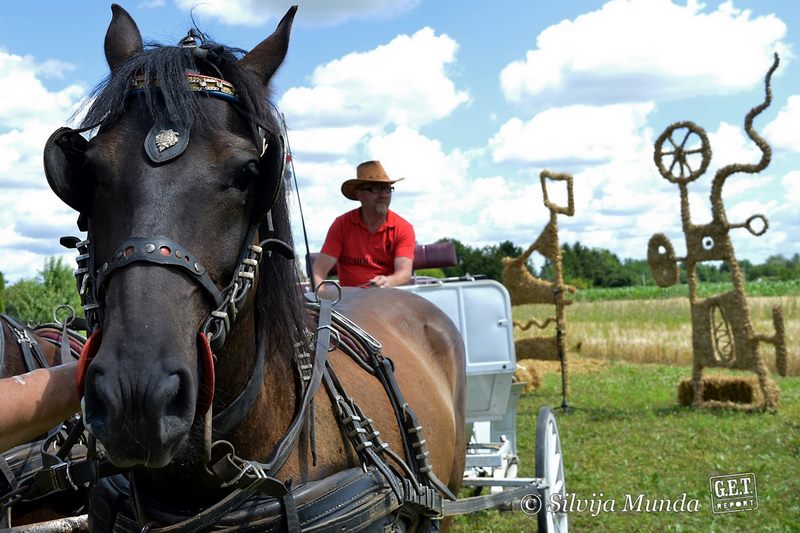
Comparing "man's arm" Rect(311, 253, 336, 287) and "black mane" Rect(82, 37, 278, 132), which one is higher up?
"black mane" Rect(82, 37, 278, 132)

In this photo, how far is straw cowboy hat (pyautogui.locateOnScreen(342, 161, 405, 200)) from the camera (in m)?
5.06

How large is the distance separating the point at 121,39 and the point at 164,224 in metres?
0.87

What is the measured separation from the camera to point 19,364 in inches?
123

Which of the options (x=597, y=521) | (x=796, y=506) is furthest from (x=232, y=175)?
(x=796, y=506)

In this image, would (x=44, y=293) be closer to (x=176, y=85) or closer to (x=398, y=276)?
(x=398, y=276)

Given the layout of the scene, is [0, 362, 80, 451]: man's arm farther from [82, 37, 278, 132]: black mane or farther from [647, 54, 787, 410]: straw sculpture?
[647, 54, 787, 410]: straw sculpture

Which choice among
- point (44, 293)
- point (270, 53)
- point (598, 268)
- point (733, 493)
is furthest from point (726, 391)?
point (598, 268)

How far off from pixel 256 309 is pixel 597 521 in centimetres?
446

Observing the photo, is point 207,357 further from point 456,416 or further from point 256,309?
point 456,416

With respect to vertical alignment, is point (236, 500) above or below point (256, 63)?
below

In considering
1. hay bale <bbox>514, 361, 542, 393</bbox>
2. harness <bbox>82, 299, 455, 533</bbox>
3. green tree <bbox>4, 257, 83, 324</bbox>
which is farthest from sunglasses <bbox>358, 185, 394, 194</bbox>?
green tree <bbox>4, 257, 83, 324</bbox>

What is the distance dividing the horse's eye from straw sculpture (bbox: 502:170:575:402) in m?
9.35

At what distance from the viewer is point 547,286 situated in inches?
451

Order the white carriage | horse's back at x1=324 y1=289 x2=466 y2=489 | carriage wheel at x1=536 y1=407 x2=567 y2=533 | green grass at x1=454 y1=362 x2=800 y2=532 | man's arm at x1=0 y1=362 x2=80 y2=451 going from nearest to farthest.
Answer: man's arm at x1=0 y1=362 x2=80 y2=451
horse's back at x1=324 y1=289 x2=466 y2=489
carriage wheel at x1=536 y1=407 x2=567 y2=533
the white carriage
green grass at x1=454 y1=362 x2=800 y2=532
